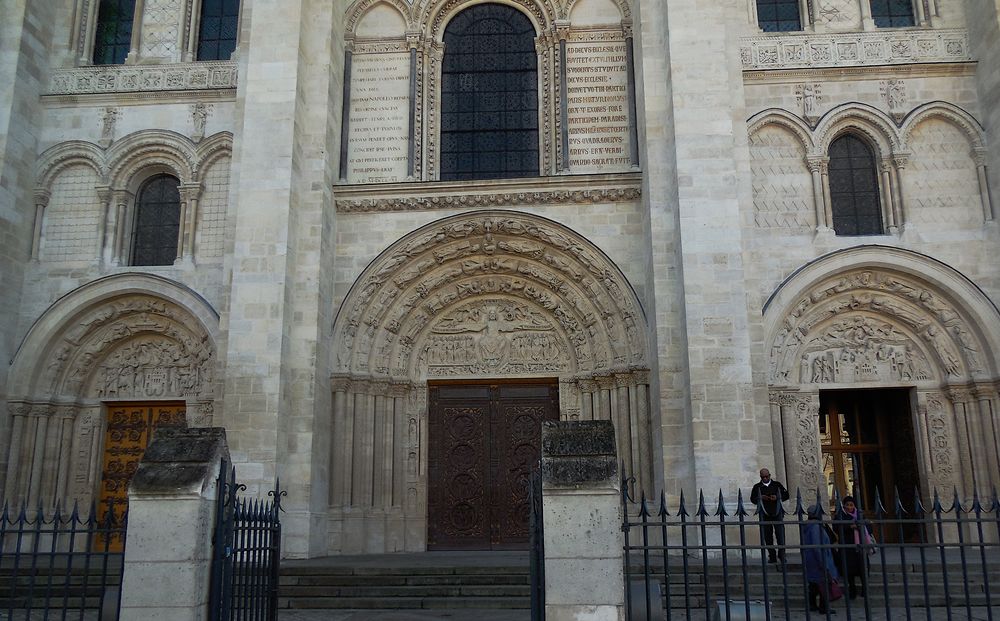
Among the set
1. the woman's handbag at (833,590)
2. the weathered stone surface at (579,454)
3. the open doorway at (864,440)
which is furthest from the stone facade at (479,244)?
the weathered stone surface at (579,454)

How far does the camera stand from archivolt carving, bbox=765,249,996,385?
43.0ft

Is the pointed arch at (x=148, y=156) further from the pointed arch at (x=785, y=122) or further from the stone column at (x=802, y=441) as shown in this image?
the stone column at (x=802, y=441)

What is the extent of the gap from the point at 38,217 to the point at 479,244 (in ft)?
24.9

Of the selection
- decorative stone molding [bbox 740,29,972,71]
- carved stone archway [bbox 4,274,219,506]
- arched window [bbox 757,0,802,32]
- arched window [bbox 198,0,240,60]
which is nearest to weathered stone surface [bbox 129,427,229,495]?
carved stone archway [bbox 4,274,219,506]

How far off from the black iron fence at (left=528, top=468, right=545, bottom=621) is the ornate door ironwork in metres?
9.35

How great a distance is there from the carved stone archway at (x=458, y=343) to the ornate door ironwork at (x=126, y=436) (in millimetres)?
3220

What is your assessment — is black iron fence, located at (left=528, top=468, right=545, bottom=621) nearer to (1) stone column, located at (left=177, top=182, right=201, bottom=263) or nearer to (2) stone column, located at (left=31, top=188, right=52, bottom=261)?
(1) stone column, located at (left=177, top=182, right=201, bottom=263)

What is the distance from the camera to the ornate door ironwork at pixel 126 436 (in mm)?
14070

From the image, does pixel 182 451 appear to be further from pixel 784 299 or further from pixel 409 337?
pixel 784 299

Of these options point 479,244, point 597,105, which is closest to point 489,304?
point 479,244

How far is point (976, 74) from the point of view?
45.2ft

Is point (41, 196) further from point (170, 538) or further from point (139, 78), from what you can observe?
point (170, 538)

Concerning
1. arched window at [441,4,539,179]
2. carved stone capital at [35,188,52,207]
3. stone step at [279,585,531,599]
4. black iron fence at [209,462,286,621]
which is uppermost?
arched window at [441,4,539,179]

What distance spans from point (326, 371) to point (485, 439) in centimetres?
284
